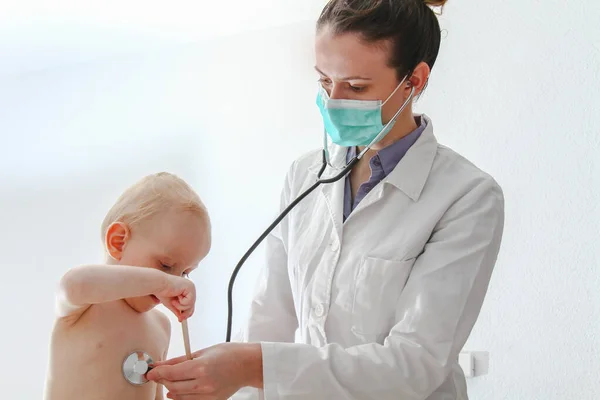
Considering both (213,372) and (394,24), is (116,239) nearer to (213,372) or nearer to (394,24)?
(213,372)

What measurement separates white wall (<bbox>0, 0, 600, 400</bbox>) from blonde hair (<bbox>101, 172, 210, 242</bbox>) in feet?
4.34

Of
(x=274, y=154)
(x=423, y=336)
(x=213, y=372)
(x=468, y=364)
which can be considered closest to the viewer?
(x=213, y=372)

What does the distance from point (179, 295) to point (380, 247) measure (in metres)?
0.40

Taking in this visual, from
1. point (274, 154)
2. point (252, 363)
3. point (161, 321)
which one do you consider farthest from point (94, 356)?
point (274, 154)

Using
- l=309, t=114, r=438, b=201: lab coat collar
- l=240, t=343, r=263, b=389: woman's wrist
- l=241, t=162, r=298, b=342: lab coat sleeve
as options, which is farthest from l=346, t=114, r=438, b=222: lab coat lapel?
l=240, t=343, r=263, b=389: woman's wrist

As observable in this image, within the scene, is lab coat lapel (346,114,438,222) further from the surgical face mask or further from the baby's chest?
the baby's chest

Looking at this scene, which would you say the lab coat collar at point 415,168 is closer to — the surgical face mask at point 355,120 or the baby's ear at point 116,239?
the surgical face mask at point 355,120

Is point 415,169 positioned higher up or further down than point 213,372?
higher up

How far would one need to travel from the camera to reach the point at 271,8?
3088 millimetres

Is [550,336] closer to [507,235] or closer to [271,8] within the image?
[507,235]

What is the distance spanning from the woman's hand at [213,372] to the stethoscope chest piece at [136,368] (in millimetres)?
103

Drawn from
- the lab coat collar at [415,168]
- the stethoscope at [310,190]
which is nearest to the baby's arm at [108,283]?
the stethoscope at [310,190]

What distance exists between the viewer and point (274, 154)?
3145 millimetres

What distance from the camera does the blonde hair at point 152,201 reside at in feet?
4.99
